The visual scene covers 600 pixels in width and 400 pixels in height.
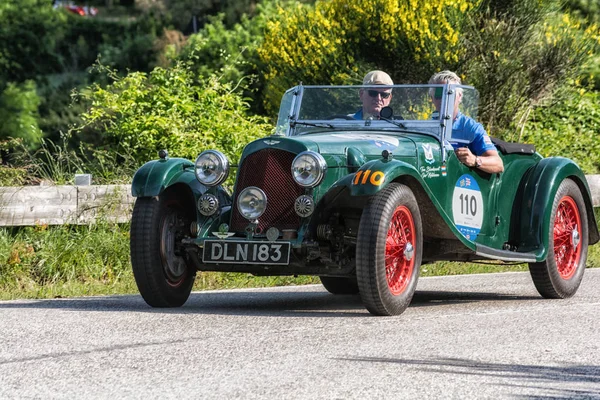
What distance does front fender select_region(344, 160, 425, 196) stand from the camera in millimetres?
7379

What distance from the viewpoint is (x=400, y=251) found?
7.75 m

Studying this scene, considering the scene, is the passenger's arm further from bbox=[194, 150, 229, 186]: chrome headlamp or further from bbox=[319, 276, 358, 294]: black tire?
bbox=[194, 150, 229, 186]: chrome headlamp

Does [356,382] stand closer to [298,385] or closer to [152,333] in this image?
[298,385]

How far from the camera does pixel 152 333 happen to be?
22.1 ft

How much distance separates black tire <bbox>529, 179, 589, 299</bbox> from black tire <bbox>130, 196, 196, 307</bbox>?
276cm

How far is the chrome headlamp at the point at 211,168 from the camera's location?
26.8ft

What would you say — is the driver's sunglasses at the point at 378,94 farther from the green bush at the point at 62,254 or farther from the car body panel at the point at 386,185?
the green bush at the point at 62,254

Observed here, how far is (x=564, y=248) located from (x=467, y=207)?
128 cm

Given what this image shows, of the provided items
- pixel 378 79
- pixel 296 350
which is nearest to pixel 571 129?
pixel 378 79

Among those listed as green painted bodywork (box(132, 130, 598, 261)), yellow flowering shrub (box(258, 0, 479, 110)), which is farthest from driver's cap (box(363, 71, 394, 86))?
yellow flowering shrub (box(258, 0, 479, 110))

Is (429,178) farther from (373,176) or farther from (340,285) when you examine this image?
(340,285)

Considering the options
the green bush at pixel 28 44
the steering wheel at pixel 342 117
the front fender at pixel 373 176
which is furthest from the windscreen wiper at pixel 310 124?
the green bush at pixel 28 44

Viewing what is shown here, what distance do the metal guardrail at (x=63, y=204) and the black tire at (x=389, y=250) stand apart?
4308mm

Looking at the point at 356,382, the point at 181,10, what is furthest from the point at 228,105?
the point at 181,10
